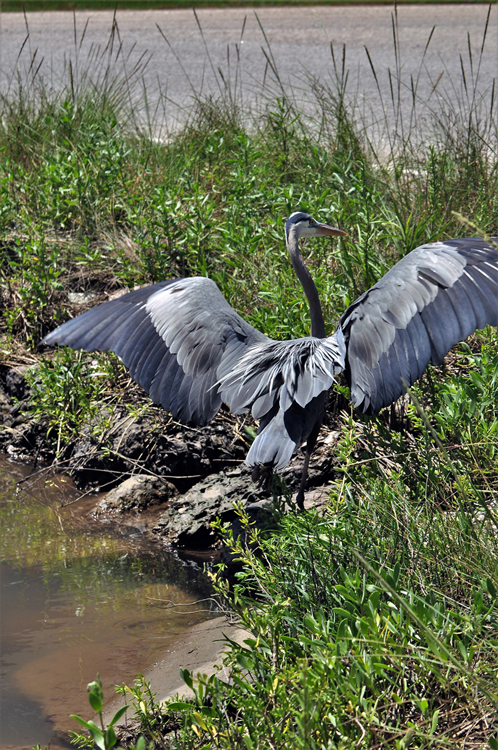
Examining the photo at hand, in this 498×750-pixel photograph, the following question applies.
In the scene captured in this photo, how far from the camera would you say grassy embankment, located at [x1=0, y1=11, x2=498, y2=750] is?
2.00 m

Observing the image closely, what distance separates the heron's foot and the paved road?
4.98 metres

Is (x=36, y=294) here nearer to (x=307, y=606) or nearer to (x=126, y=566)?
(x=126, y=566)

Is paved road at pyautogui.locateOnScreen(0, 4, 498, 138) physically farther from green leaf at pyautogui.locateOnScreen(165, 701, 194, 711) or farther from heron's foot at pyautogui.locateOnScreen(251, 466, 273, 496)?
green leaf at pyautogui.locateOnScreen(165, 701, 194, 711)

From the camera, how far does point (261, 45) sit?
9.61m

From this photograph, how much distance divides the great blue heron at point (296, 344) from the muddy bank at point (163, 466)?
13.8 inches

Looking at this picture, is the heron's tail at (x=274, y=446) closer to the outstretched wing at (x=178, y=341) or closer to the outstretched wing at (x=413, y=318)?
the outstretched wing at (x=413, y=318)

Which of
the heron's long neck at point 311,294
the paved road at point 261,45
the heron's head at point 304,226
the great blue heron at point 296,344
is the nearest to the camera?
the great blue heron at point 296,344

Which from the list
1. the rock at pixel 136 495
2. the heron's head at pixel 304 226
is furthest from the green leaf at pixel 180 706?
the heron's head at pixel 304 226

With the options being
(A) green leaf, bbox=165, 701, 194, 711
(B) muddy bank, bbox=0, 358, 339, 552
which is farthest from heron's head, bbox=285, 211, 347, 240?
(A) green leaf, bbox=165, 701, 194, 711

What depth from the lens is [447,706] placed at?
2.03 m

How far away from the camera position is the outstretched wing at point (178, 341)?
3.50 metres

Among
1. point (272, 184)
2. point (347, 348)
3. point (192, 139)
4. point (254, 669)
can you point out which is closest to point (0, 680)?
point (254, 669)

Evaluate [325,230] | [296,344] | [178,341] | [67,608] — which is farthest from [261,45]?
[67,608]

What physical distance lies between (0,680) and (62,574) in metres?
0.68
